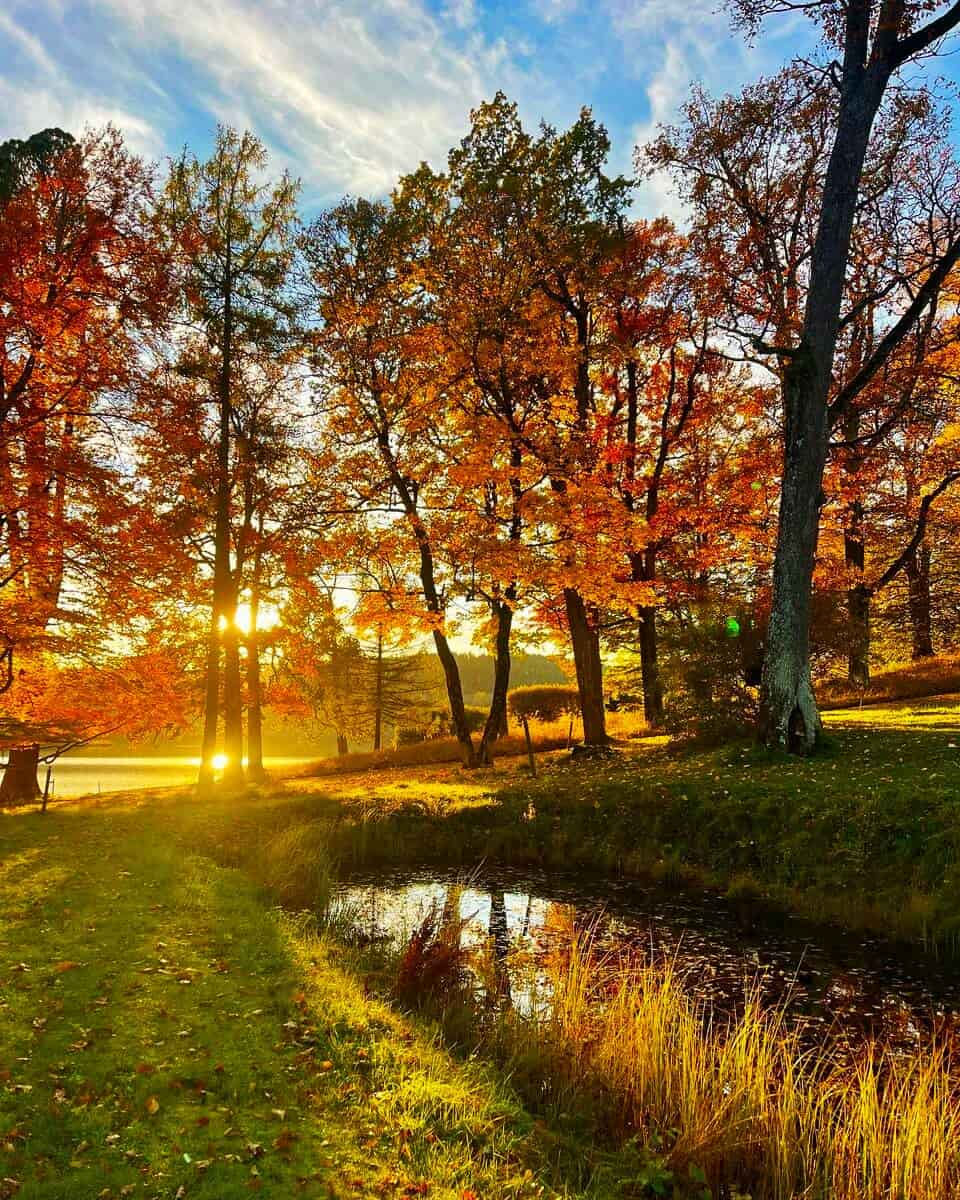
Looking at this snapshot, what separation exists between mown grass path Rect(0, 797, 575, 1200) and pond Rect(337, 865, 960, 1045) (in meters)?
2.01

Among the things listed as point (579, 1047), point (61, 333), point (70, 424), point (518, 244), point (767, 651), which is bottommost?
point (579, 1047)

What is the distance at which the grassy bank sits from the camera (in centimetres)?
941

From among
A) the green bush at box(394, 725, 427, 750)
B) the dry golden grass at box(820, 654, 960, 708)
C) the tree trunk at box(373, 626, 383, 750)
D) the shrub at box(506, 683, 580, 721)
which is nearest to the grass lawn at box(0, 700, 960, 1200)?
the dry golden grass at box(820, 654, 960, 708)

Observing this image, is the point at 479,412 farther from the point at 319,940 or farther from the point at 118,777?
the point at 118,777

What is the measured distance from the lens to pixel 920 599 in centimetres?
2700

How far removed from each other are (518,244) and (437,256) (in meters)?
2.10

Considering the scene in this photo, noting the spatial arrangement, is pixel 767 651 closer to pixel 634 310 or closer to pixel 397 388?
pixel 397 388

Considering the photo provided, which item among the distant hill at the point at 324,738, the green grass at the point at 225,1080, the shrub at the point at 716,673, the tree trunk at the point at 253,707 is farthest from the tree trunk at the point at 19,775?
the distant hill at the point at 324,738

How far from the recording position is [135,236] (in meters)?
13.8

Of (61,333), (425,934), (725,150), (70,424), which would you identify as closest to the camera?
(425,934)

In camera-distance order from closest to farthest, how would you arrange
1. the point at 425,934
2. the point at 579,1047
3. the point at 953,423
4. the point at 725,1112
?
the point at 725,1112 → the point at 579,1047 → the point at 425,934 → the point at 953,423

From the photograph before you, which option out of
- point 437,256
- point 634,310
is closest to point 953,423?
point 634,310

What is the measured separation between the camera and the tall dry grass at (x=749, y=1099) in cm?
432

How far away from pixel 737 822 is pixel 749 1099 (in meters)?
7.03
